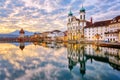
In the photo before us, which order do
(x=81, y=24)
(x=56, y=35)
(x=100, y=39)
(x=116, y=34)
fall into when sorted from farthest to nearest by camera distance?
(x=56, y=35), (x=81, y=24), (x=100, y=39), (x=116, y=34)

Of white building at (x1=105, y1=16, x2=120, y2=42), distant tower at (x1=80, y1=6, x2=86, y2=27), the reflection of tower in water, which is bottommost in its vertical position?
the reflection of tower in water

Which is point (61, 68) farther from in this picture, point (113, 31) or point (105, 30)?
point (105, 30)

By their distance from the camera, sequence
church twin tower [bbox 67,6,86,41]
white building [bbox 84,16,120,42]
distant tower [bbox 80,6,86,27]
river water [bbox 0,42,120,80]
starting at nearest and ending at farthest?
river water [bbox 0,42,120,80]
white building [bbox 84,16,120,42]
distant tower [bbox 80,6,86,27]
church twin tower [bbox 67,6,86,41]

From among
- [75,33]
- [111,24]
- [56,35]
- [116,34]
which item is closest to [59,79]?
[116,34]

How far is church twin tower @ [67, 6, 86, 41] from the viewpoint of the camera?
347 ft

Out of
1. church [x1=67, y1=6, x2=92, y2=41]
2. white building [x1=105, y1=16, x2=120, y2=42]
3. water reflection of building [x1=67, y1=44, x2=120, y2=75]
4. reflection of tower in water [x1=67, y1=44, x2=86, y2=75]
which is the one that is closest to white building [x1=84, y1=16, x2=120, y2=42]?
white building [x1=105, y1=16, x2=120, y2=42]

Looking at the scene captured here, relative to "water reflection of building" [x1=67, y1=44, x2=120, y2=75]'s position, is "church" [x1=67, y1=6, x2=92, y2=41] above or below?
above

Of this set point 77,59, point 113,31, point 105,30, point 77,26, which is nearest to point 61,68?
point 77,59

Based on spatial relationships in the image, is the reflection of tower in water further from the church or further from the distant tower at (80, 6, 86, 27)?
the distant tower at (80, 6, 86, 27)

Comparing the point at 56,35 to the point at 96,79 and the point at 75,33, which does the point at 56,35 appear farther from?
the point at 96,79

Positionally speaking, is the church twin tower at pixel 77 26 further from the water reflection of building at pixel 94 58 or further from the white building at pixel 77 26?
the water reflection of building at pixel 94 58

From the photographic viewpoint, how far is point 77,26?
108562 millimetres

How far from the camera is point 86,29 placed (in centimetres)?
10112

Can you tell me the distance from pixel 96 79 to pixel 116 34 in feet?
184
